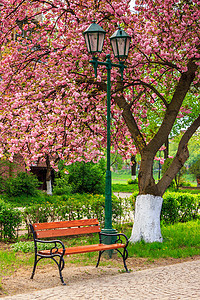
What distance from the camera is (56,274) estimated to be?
7.18 metres

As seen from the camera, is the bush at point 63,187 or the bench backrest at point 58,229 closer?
the bench backrest at point 58,229

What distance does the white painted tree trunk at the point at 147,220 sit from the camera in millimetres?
9960

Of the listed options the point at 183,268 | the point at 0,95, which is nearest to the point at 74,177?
the point at 0,95

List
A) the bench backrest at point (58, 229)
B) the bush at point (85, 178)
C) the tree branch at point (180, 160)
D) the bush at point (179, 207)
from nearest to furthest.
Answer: the bench backrest at point (58, 229) → the tree branch at point (180, 160) → the bush at point (179, 207) → the bush at point (85, 178)

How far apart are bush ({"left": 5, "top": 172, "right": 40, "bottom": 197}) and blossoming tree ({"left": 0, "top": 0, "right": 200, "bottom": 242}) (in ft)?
32.4

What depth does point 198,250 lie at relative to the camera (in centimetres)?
935

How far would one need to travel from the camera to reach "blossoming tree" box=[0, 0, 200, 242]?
958 centimetres

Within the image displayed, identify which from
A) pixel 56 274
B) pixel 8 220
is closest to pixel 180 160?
pixel 56 274

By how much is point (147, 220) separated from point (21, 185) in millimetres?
11901

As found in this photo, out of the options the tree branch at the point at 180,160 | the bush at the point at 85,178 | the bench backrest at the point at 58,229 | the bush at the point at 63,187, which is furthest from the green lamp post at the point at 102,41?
the bush at the point at 85,178

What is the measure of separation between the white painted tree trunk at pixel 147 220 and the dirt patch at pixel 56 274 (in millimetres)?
Result: 1340

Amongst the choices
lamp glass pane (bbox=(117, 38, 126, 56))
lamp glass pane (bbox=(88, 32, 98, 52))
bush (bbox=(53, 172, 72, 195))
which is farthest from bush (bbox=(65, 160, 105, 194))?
lamp glass pane (bbox=(88, 32, 98, 52))

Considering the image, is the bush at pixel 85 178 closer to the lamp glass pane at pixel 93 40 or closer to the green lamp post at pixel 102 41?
the green lamp post at pixel 102 41

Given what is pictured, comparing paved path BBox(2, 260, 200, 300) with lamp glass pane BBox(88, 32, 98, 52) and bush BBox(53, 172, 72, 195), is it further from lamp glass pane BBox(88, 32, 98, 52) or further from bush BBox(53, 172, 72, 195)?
bush BBox(53, 172, 72, 195)
